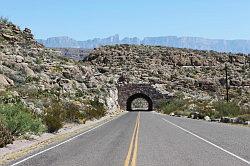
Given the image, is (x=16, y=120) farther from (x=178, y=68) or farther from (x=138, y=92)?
(x=178, y=68)

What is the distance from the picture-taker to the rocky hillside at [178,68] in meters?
99.1

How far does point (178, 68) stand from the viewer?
116500mm

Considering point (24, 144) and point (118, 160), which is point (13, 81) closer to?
point (24, 144)

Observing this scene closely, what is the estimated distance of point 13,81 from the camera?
4466 cm

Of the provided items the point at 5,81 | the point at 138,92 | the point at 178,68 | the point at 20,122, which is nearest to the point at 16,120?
the point at 20,122

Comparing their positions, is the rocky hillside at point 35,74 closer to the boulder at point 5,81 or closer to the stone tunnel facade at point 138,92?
the boulder at point 5,81

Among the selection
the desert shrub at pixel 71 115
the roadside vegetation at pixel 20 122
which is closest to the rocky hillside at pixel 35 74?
the desert shrub at pixel 71 115

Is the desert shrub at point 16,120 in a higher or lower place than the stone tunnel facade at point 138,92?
lower

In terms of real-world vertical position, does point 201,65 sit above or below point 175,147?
above

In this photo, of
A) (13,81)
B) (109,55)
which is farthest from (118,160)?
(109,55)

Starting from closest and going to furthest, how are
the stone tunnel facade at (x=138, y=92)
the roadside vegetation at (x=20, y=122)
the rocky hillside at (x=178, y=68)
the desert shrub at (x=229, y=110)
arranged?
the roadside vegetation at (x=20, y=122) → the desert shrub at (x=229, y=110) → the stone tunnel facade at (x=138, y=92) → the rocky hillside at (x=178, y=68)

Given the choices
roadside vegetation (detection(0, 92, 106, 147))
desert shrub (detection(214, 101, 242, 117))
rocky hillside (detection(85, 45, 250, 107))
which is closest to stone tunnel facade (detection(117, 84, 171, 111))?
rocky hillside (detection(85, 45, 250, 107))

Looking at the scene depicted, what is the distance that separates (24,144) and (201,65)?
105923 mm

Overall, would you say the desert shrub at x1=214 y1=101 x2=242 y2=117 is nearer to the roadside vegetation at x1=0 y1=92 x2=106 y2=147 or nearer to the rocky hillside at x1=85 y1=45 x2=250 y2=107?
the roadside vegetation at x1=0 y1=92 x2=106 y2=147
